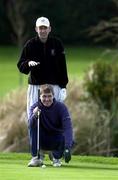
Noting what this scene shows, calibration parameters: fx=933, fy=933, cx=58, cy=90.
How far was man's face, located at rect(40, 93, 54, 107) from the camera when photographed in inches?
418

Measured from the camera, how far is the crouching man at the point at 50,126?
10617 mm

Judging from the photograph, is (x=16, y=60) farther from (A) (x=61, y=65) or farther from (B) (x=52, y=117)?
(B) (x=52, y=117)

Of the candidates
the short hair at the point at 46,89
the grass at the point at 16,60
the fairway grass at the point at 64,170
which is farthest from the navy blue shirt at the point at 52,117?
the grass at the point at 16,60

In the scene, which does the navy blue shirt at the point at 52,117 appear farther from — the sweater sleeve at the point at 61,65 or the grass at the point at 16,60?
the grass at the point at 16,60

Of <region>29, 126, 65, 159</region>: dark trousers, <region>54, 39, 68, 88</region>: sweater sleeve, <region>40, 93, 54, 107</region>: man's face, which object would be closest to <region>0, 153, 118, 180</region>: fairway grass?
<region>29, 126, 65, 159</region>: dark trousers

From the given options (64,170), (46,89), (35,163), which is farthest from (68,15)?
(64,170)

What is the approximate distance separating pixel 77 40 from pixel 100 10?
146 inches

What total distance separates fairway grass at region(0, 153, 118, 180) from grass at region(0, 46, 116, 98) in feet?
71.1

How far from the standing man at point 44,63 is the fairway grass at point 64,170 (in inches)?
35.5

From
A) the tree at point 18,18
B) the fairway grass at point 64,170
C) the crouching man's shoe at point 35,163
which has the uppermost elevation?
the tree at point 18,18

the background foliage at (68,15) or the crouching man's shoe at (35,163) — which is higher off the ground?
the background foliage at (68,15)

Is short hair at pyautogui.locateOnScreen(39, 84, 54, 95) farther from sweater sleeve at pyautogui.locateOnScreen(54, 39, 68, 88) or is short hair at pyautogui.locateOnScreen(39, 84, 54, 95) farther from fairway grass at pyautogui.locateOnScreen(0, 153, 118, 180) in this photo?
fairway grass at pyautogui.locateOnScreen(0, 153, 118, 180)

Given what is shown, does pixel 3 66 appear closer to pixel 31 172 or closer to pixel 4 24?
pixel 4 24

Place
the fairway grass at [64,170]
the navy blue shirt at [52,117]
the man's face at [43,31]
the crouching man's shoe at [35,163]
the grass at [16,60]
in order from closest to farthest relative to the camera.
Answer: the fairway grass at [64,170], the crouching man's shoe at [35,163], the navy blue shirt at [52,117], the man's face at [43,31], the grass at [16,60]
